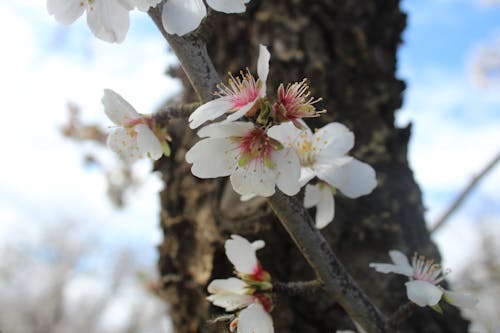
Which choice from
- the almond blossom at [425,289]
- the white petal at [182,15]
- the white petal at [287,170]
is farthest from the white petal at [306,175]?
the white petal at [182,15]

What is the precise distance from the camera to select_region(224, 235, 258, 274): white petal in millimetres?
705

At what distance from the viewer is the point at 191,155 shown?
0.63m

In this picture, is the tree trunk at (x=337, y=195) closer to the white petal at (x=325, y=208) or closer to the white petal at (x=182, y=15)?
the white petal at (x=325, y=208)

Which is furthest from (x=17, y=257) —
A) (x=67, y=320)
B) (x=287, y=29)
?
(x=287, y=29)

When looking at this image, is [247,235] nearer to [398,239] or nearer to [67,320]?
[398,239]

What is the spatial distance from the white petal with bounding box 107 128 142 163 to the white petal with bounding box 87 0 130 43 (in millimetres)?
166

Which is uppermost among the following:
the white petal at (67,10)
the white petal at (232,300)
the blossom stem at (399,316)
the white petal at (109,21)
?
the white petal at (67,10)

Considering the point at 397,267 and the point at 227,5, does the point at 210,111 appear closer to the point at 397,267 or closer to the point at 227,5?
the point at 227,5

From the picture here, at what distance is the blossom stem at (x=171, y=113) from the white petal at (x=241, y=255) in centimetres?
23

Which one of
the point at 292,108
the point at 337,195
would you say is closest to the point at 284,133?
the point at 292,108

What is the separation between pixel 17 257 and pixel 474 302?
2021 centimetres

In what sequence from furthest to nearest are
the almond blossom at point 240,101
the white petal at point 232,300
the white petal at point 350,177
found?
the white petal at point 350,177 < the white petal at point 232,300 < the almond blossom at point 240,101

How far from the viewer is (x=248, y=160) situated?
0.63 meters

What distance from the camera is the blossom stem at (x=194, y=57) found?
2.13 ft
